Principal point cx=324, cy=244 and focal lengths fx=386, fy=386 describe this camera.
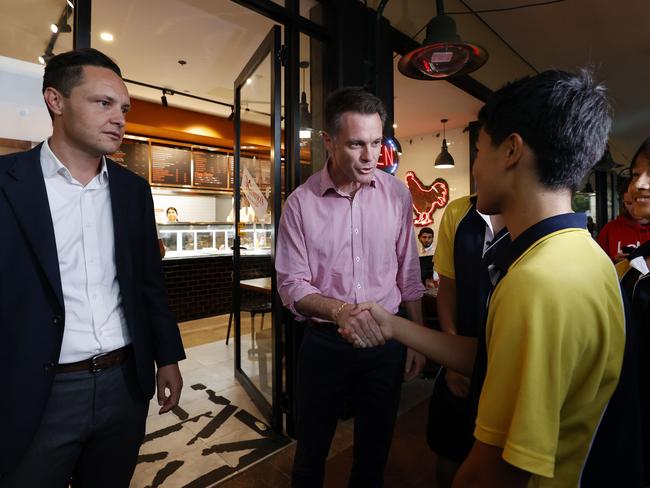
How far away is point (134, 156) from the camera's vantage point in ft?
21.2

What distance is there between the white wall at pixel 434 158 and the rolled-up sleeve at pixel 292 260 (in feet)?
19.1

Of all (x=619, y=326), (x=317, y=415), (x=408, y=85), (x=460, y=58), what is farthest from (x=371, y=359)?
(x=408, y=85)

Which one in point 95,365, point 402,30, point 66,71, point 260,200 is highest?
point 402,30

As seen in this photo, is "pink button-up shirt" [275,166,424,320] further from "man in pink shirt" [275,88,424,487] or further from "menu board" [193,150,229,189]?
"menu board" [193,150,229,189]

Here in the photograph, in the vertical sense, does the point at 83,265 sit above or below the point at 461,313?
above

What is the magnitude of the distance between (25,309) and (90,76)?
0.75 m

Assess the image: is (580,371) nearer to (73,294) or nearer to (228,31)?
(73,294)

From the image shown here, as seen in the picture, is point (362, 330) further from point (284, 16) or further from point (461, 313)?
point (284, 16)

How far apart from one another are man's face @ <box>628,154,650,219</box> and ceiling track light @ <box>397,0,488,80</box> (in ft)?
3.66

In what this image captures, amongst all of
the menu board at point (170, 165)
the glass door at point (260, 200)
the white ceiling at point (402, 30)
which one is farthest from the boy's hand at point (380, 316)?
the menu board at point (170, 165)

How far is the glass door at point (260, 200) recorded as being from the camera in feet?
8.64

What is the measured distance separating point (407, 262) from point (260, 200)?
66.2 inches

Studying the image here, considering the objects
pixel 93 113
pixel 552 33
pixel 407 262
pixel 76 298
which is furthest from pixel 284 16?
pixel 552 33

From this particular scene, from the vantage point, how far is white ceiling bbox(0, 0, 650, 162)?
3334 mm
